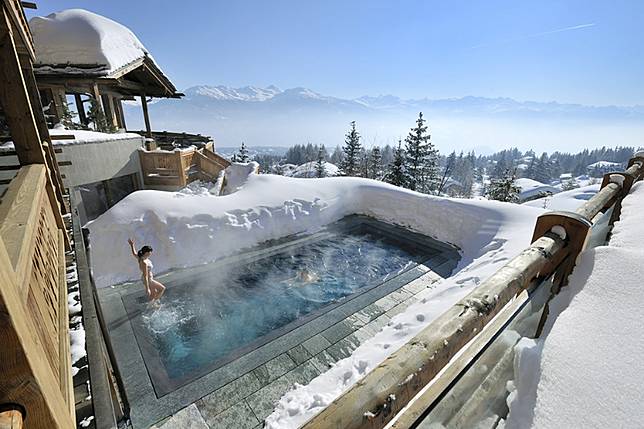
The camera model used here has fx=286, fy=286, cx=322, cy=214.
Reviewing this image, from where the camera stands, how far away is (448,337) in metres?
1.06

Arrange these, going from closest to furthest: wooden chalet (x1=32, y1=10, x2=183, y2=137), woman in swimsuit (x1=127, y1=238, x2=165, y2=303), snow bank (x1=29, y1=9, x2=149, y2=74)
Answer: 1. woman in swimsuit (x1=127, y1=238, x2=165, y2=303)
2. wooden chalet (x1=32, y1=10, x2=183, y2=137)
3. snow bank (x1=29, y1=9, x2=149, y2=74)

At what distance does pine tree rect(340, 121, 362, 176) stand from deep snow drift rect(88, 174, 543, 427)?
25.6 m

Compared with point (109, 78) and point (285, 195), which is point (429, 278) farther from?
point (109, 78)

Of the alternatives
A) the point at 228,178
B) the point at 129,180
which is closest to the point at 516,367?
the point at 228,178

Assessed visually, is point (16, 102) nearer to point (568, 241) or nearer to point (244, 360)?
point (244, 360)

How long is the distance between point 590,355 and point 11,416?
7.23 ft

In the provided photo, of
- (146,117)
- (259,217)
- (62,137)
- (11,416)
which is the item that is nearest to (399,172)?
(146,117)

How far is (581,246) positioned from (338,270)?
17.7 ft

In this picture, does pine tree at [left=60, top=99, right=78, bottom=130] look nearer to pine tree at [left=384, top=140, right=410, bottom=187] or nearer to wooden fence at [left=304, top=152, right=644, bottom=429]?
wooden fence at [left=304, top=152, right=644, bottom=429]

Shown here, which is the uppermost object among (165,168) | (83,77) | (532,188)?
(83,77)

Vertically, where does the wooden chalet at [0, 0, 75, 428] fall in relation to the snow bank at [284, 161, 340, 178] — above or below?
above

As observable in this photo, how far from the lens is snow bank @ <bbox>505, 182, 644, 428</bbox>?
1.08 meters

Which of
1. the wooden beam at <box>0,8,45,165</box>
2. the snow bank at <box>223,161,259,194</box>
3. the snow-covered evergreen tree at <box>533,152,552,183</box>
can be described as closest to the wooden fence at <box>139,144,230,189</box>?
the snow bank at <box>223,161,259,194</box>

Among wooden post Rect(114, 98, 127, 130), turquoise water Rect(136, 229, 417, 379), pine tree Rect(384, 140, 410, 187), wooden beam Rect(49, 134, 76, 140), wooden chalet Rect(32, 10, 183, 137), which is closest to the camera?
turquoise water Rect(136, 229, 417, 379)
